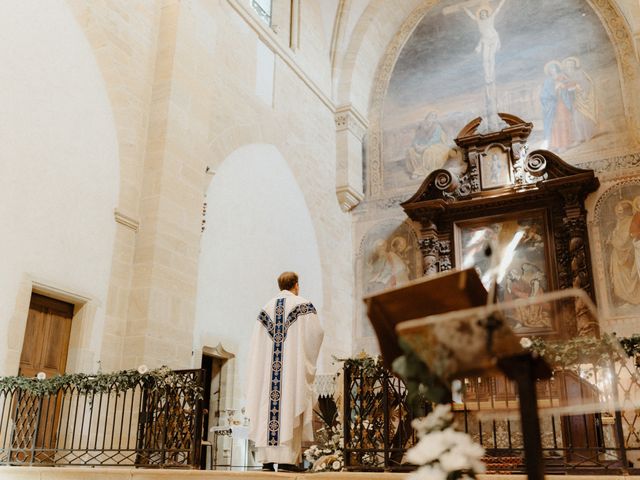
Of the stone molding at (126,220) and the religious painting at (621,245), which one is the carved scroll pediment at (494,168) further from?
the stone molding at (126,220)

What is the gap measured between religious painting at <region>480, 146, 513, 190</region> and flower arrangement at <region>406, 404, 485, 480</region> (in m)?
12.4

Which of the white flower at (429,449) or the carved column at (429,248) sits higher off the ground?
the carved column at (429,248)

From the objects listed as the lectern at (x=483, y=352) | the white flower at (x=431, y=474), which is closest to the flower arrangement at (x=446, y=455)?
the white flower at (x=431, y=474)

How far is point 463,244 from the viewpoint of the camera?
1437 cm

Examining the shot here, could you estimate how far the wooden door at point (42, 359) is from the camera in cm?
727

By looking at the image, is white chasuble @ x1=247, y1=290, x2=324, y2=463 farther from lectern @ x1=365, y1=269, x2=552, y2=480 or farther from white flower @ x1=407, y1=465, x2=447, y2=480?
lectern @ x1=365, y1=269, x2=552, y2=480

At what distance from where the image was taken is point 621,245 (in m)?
12.9

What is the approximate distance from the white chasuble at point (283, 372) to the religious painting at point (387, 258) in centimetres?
875

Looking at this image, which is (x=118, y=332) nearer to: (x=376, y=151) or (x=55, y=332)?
(x=55, y=332)

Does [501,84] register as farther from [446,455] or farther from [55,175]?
[446,455]

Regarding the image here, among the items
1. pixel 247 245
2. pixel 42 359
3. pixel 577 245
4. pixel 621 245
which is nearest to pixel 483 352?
pixel 42 359

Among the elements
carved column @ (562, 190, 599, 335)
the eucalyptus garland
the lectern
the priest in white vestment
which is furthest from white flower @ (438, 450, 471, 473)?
carved column @ (562, 190, 599, 335)

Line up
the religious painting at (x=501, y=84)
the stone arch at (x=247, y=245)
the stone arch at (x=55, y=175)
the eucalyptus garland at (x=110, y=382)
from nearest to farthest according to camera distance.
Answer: the eucalyptus garland at (x=110, y=382) < the stone arch at (x=55, y=175) < the stone arch at (x=247, y=245) < the religious painting at (x=501, y=84)

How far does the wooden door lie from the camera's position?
23.8 ft
